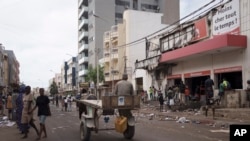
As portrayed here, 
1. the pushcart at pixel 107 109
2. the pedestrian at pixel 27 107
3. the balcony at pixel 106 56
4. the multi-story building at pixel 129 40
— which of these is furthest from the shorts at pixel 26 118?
the balcony at pixel 106 56

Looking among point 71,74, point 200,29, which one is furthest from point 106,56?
point 71,74

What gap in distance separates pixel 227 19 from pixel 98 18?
6243 cm

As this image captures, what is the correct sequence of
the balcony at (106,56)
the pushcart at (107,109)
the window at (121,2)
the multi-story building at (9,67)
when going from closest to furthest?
the pushcart at (107,109) → the balcony at (106,56) → the window at (121,2) → the multi-story building at (9,67)

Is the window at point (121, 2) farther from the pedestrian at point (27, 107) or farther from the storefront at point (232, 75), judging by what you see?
the pedestrian at point (27, 107)

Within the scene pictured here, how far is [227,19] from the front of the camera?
28750 mm

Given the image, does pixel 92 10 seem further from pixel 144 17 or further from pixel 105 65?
pixel 144 17

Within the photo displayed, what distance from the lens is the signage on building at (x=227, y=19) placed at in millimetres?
27766

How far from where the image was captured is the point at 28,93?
14.8m

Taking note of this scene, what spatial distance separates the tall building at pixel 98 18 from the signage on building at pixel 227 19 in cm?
4844

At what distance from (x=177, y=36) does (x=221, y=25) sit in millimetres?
7999

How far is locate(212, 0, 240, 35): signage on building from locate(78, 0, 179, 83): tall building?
48.4m

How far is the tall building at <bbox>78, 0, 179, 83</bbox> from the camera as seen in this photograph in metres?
88.6

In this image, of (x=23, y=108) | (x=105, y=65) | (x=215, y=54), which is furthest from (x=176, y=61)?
(x=105, y=65)

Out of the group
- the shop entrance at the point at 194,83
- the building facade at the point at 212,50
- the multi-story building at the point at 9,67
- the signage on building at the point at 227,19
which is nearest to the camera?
the building facade at the point at 212,50
